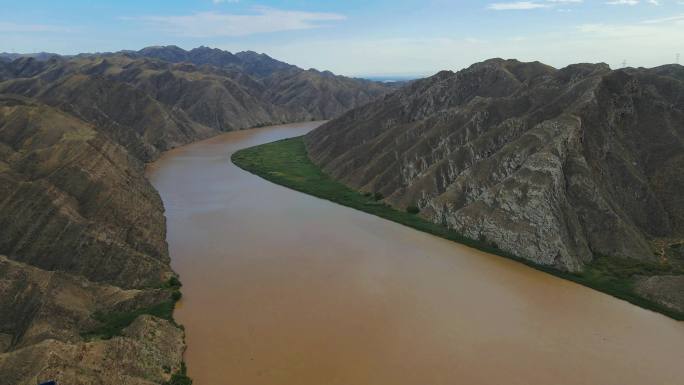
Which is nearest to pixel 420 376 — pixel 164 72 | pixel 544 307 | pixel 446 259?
pixel 544 307

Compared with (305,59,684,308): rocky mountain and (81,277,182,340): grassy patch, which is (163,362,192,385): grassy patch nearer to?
(81,277,182,340): grassy patch

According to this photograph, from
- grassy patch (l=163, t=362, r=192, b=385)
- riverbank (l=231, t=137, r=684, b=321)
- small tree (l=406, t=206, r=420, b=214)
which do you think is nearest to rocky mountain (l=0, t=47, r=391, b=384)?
grassy patch (l=163, t=362, r=192, b=385)

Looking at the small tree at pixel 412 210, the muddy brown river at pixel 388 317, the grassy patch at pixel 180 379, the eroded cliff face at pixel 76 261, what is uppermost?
the eroded cliff face at pixel 76 261

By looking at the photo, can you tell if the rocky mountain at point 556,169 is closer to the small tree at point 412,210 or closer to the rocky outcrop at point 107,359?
the small tree at point 412,210

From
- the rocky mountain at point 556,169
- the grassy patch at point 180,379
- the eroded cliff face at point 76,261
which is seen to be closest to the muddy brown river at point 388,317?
the grassy patch at point 180,379

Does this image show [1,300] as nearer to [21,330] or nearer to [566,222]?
[21,330]

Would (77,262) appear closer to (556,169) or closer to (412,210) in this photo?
(412,210)

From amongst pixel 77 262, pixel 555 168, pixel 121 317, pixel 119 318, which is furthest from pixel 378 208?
pixel 119 318
